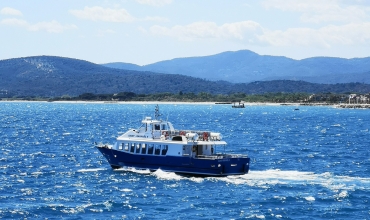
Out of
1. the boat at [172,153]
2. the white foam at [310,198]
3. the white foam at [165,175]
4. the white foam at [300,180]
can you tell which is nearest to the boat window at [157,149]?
the boat at [172,153]

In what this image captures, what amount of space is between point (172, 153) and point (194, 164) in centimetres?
245

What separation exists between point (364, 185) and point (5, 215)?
28231 mm

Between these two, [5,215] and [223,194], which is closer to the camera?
[5,215]

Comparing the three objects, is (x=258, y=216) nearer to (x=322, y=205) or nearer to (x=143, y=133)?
(x=322, y=205)

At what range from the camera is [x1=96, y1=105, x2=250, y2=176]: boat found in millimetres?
58344

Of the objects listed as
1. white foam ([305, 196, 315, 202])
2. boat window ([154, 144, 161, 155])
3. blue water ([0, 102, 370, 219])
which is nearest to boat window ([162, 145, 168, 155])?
boat window ([154, 144, 161, 155])

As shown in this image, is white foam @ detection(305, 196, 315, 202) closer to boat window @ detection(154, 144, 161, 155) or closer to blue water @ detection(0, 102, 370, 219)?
blue water @ detection(0, 102, 370, 219)

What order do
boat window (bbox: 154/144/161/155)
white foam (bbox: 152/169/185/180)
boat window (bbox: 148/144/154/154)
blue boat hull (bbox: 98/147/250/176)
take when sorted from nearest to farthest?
blue boat hull (bbox: 98/147/250/176), white foam (bbox: 152/169/185/180), boat window (bbox: 154/144/161/155), boat window (bbox: 148/144/154/154)

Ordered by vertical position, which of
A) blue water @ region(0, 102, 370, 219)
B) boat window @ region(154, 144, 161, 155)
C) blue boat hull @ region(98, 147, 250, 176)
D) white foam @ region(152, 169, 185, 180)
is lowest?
blue water @ region(0, 102, 370, 219)

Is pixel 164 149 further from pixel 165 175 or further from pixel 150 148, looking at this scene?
pixel 165 175

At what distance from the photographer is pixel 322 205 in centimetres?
4709

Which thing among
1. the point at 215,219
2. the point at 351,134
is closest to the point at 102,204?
the point at 215,219

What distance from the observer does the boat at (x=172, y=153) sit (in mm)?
58344

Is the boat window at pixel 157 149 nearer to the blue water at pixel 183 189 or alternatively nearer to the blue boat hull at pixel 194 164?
the blue boat hull at pixel 194 164
